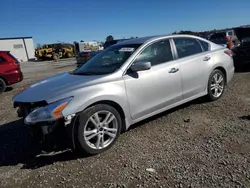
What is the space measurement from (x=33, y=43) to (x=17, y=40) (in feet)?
12.3

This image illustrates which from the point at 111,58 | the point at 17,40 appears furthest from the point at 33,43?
the point at 111,58

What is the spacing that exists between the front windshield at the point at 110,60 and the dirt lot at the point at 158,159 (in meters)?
1.16

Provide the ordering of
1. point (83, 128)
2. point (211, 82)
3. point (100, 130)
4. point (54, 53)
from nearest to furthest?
1. point (83, 128)
2. point (100, 130)
3. point (211, 82)
4. point (54, 53)

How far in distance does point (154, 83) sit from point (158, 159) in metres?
1.33

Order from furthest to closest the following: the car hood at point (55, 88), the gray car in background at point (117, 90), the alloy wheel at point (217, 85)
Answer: the alloy wheel at point (217, 85)
the car hood at point (55, 88)
the gray car in background at point (117, 90)

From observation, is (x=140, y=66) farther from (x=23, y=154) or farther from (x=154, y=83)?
(x=23, y=154)

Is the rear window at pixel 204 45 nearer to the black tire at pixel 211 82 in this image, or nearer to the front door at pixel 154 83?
the black tire at pixel 211 82


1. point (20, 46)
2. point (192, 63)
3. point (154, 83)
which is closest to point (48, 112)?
point (154, 83)

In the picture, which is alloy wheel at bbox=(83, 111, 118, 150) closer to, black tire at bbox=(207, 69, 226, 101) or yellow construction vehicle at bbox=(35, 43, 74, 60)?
black tire at bbox=(207, 69, 226, 101)

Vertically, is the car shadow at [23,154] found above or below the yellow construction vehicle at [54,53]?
below

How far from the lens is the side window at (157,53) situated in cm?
416

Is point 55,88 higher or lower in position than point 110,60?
lower

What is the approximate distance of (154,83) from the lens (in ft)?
13.3

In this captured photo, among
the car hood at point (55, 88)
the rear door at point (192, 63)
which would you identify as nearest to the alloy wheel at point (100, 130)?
the car hood at point (55, 88)
